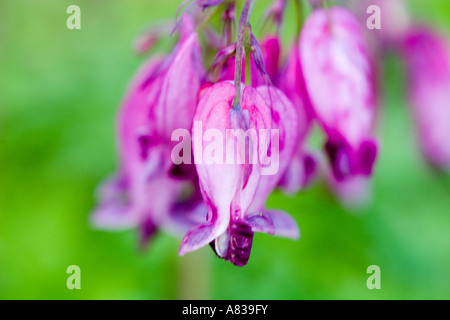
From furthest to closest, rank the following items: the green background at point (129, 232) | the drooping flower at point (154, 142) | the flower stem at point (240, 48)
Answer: the green background at point (129, 232), the drooping flower at point (154, 142), the flower stem at point (240, 48)

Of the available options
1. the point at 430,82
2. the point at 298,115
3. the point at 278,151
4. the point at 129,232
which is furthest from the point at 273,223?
the point at 129,232

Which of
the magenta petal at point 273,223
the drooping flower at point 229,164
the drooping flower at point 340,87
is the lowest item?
the magenta petal at point 273,223

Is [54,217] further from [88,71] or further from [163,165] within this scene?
[163,165]

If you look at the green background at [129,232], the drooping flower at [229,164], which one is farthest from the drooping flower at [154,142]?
the green background at [129,232]
